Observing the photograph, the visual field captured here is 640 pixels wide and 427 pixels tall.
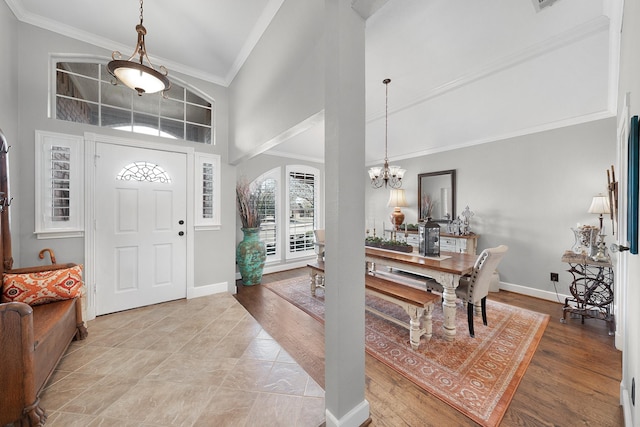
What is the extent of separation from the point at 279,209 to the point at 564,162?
4739mm

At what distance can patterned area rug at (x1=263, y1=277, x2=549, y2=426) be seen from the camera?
1.62 m

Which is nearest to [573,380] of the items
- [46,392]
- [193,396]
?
[193,396]

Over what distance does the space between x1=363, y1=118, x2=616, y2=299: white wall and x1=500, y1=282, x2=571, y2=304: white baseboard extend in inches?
0.5

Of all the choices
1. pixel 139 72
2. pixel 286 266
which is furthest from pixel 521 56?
pixel 286 266

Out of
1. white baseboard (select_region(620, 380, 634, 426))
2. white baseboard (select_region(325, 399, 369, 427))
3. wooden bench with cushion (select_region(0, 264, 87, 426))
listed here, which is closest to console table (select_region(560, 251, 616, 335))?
white baseboard (select_region(620, 380, 634, 426))

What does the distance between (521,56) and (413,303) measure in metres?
2.89

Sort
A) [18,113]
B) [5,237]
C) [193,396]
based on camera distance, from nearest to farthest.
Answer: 1. [193,396]
2. [5,237]
3. [18,113]

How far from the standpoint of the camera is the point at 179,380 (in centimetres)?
175

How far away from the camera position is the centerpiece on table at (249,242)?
162 inches

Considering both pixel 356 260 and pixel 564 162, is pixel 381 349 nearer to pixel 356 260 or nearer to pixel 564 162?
pixel 356 260

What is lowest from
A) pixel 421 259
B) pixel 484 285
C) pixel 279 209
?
pixel 484 285

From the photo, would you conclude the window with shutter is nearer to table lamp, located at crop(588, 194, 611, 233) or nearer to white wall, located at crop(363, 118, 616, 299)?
white wall, located at crop(363, 118, 616, 299)

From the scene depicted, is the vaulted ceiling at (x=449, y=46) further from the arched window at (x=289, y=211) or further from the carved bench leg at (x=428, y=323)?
the carved bench leg at (x=428, y=323)

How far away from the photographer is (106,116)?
2.80 metres
